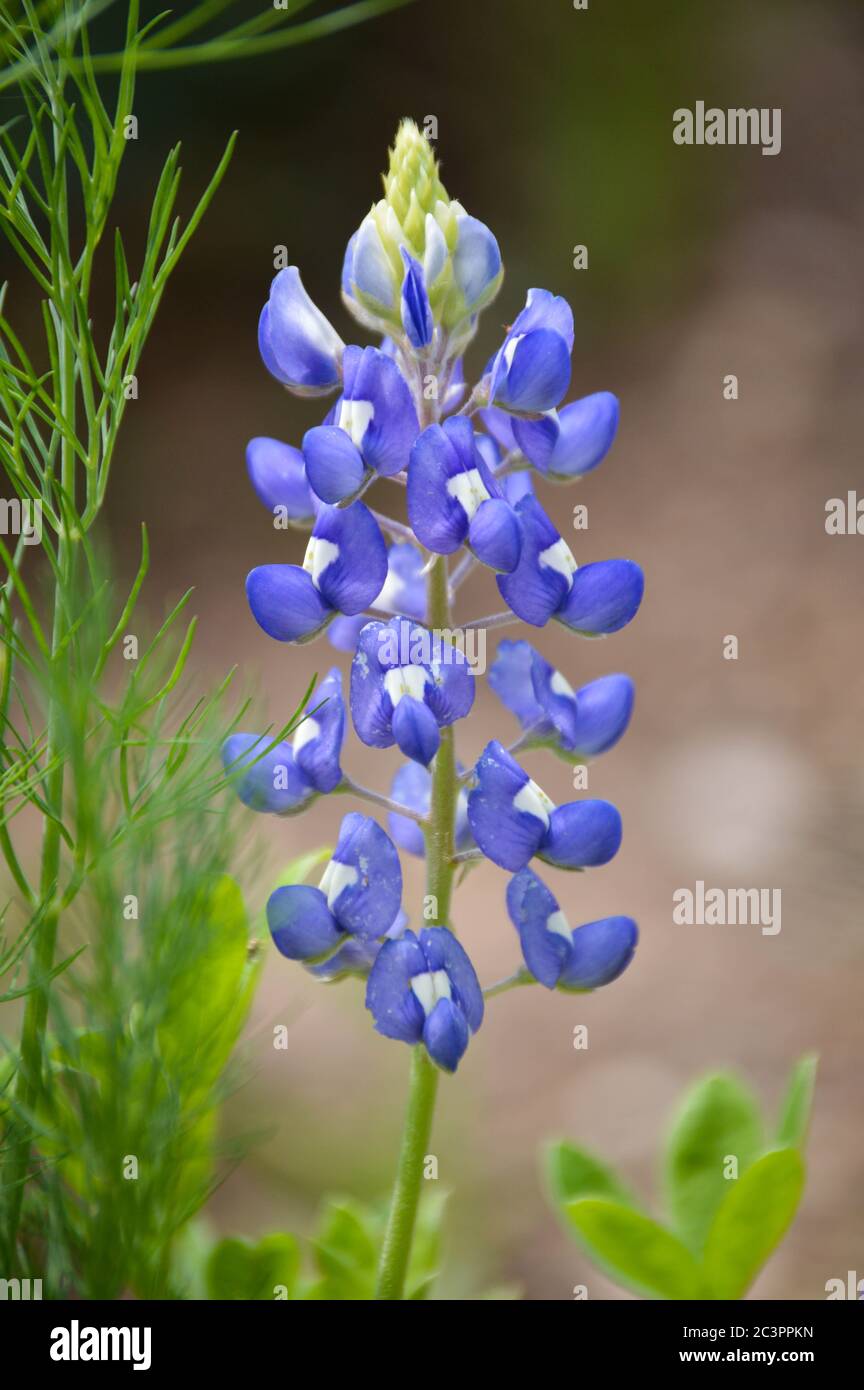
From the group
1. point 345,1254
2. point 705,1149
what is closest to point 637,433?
point 705,1149

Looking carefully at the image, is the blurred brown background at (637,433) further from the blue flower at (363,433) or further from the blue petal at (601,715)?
the blue flower at (363,433)

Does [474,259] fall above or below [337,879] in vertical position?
above

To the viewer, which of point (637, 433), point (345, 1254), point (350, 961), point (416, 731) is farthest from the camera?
point (637, 433)

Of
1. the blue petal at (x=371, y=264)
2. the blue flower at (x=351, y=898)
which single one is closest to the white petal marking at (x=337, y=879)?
the blue flower at (x=351, y=898)

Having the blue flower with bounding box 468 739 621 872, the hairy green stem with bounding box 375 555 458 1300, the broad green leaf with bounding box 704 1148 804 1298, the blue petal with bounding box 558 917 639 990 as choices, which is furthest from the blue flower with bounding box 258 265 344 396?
the broad green leaf with bounding box 704 1148 804 1298

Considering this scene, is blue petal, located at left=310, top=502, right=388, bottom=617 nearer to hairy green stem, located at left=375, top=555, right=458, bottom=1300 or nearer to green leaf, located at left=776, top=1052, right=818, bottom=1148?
hairy green stem, located at left=375, top=555, right=458, bottom=1300

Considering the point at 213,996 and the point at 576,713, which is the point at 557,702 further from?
the point at 213,996
